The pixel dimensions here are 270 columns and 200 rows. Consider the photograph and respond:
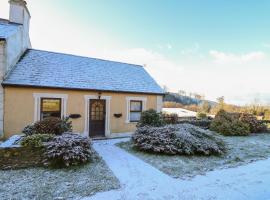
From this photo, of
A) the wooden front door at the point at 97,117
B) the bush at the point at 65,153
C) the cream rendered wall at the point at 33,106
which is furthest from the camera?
the wooden front door at the point at 97,117

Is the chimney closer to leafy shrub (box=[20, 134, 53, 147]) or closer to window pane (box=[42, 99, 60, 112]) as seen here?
window pane (box=[42, 99, 60, 112])

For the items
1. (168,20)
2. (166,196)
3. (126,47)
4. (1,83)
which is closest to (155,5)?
(168,20)

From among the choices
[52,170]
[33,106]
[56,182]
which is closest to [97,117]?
[33,106]

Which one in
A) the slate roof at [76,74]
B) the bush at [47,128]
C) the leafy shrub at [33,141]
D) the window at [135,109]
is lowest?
the leafy shrub at [33,141]

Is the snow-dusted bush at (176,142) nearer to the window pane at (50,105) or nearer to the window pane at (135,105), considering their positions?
the window pane at (135,105)

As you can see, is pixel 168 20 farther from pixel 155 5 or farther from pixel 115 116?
pixel 115 116

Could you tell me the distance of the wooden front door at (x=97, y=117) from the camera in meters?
10.9

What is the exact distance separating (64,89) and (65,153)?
17.0 feet

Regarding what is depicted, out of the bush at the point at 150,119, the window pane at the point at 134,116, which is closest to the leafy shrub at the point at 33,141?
the bush at the point at 150,119

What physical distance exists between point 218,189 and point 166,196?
1.32m

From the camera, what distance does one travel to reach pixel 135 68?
14773 mm

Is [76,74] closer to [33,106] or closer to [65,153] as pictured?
[33,106]

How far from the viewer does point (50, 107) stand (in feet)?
32.2

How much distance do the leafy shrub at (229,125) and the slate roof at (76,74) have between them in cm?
509
